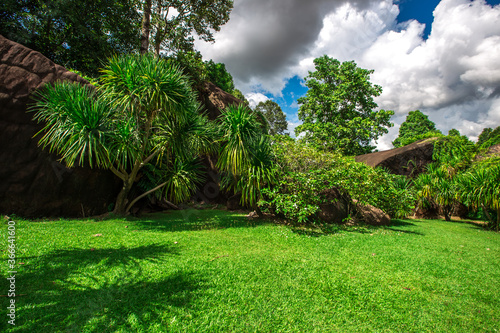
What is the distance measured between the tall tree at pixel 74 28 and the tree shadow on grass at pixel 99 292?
496 inches

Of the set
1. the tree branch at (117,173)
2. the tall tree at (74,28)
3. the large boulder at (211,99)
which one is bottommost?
the tree branch at (117,173)

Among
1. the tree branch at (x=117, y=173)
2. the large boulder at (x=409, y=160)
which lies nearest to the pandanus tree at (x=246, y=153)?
the tree branch at (x=117, y=173)

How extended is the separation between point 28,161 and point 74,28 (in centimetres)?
953

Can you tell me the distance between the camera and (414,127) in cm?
3128

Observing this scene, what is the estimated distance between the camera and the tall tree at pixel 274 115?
42.6m

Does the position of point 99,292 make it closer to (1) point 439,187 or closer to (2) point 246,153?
(2) point 246,153

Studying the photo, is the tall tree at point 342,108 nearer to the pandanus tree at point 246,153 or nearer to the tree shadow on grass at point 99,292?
the pandanus tree at point 246,153

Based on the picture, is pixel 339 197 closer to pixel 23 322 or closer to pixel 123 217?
pixel 123 217

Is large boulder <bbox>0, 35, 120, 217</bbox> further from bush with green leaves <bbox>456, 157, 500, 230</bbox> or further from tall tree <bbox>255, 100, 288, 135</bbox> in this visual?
tall tree <bbox>255, 100, 288, 135</bbox>

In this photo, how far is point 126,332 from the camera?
6.56ft

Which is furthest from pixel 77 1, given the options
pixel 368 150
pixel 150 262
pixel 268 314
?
pixel 368 150

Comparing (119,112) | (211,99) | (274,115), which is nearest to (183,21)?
(211,99)

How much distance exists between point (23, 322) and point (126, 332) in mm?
918

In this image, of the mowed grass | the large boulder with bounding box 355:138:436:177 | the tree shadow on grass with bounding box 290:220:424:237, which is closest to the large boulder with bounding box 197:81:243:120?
the large boulder with bounding box 355:138:436:177
